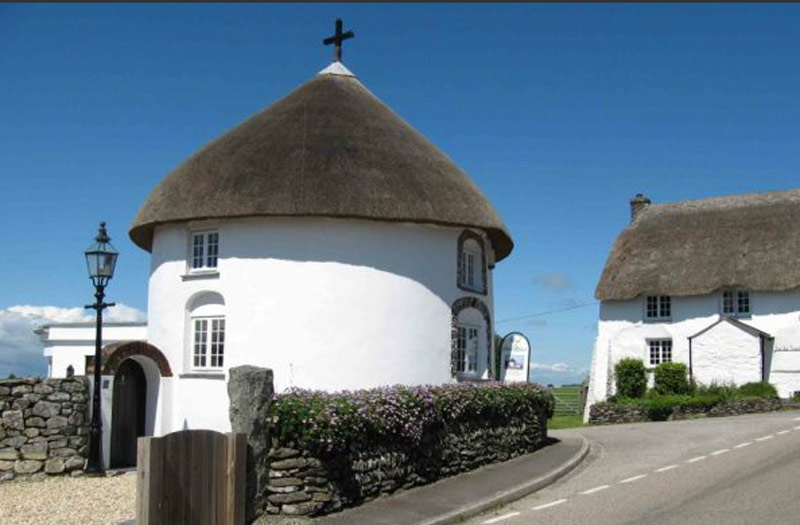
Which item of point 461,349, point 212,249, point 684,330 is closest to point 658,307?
point 684,330

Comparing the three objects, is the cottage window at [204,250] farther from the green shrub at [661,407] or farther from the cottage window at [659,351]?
the cottage window at [659,351]

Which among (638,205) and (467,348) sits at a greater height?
(638,205)

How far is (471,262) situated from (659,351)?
822 inches

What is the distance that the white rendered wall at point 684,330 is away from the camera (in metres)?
35.2

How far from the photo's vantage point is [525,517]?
Result: 12.3m

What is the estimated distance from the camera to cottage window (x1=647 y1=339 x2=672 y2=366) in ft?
127

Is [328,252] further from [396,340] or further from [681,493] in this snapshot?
[681,493]

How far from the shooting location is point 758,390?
34281 mm

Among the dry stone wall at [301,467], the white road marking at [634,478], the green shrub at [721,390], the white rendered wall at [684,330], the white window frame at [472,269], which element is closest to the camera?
the dry stone wall at [301,467]

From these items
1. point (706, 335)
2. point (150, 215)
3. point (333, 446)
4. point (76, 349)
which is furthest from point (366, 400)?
point (706, 335)

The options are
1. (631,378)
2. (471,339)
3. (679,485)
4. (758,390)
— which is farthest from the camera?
(631,378)

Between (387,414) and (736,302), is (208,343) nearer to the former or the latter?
(387,414)

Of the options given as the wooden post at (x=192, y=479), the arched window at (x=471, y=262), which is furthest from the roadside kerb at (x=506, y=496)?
the arched window at (x=471, y=262)

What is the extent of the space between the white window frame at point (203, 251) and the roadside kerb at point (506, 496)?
8.82 metres
